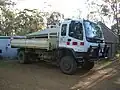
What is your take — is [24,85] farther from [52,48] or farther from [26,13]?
[26,13]

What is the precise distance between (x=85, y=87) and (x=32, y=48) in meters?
6.16

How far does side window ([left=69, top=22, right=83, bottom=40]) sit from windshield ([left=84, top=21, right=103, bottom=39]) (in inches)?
11.4

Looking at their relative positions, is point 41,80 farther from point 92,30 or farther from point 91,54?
point 92,30

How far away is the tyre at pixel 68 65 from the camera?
12820 millimetres

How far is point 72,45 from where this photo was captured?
12.8 m

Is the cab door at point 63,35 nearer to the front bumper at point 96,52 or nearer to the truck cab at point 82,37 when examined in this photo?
the truck cab at point 82,37

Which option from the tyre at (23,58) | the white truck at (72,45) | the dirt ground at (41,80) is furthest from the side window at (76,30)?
the tyre at (23,58)

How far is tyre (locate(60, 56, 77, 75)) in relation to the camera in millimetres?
12820

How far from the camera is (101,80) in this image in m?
11.9

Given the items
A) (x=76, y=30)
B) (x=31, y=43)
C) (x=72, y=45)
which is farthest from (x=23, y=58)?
(x=76, y=30)

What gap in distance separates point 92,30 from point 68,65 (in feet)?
6.99

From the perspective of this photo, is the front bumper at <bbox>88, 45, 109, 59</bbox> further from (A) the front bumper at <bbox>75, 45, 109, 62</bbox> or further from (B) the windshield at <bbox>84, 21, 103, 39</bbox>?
(B) the windshield at <bbox>84, 21, 103, 39</bbox>

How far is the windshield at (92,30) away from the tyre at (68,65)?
148 centimetres

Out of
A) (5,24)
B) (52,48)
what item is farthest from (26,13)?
(52,48)
